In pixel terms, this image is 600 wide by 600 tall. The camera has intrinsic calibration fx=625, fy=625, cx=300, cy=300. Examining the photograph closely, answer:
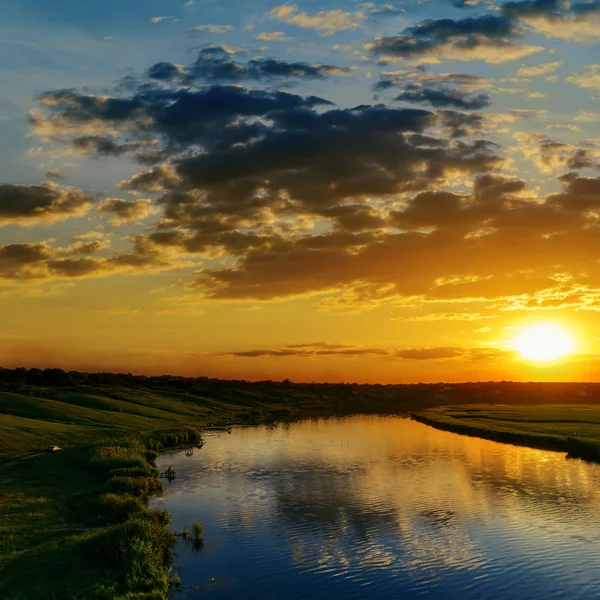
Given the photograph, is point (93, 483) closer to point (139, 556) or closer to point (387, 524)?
point (139, 556)

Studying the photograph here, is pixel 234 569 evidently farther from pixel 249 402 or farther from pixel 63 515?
pixel 249 402

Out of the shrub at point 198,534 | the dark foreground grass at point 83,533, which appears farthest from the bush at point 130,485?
the shrub at point 198,534

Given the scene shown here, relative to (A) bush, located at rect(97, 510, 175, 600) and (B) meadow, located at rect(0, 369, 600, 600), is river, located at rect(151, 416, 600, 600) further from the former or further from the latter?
(B) meadow, located at rect(0, 369, 600, 600)

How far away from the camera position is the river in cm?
3400

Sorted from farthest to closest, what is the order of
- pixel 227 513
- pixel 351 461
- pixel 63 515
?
pixel 351 461, pixel 227 513, pixel 63 515

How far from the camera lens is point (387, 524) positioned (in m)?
45.8

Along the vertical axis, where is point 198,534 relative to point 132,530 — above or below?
below

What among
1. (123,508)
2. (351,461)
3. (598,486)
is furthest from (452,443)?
(123,508)

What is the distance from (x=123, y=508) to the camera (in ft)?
150

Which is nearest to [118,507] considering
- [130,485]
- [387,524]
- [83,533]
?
[83,533]

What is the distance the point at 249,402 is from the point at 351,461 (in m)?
113

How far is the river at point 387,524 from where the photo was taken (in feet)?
112

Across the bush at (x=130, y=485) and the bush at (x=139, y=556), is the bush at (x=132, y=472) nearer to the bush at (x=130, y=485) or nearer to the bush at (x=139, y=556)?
the bush at (x=130, y=485)

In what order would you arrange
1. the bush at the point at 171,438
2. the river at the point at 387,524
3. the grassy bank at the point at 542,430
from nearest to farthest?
the river at the point at 387,524
the grassy bank at the point at 542,430
the bush at the point at 171,438
